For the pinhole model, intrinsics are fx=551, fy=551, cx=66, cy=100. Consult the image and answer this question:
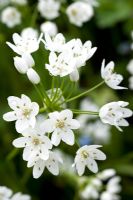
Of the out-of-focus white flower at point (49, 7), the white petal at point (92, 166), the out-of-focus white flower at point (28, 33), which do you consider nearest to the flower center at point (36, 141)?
the white petal at point (92, 166)

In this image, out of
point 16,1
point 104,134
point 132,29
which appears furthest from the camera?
point 132,29

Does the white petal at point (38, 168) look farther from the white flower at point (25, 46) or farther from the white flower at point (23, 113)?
the white flower at point (25, 46)

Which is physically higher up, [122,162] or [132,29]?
[132,29]

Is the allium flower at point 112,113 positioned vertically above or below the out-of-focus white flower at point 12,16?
below

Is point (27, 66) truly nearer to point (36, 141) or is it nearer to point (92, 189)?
point (36, 141)

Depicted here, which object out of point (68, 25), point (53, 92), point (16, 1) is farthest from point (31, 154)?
point (68, 25)

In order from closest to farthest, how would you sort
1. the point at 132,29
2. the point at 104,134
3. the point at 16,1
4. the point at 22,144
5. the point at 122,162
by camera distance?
the point at 22,144 < the point at 16,1 < the point at 122,162 < the point at 104,134 < the point at 132,29

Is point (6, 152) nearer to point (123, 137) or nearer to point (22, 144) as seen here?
point (123, 137)

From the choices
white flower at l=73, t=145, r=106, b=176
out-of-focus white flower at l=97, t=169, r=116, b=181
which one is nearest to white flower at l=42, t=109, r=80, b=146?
white flower at l=73, t=145, r=106, b=176
